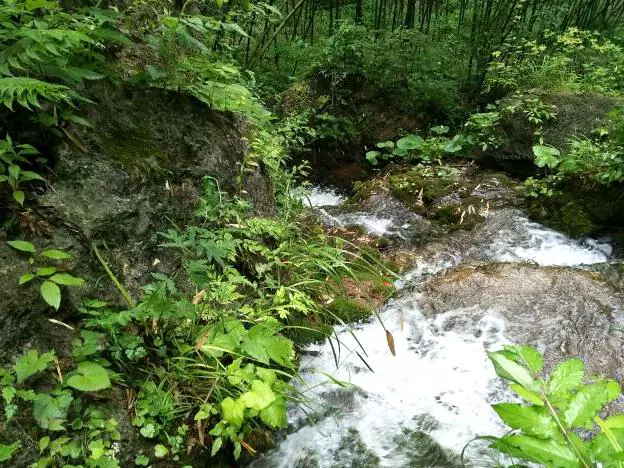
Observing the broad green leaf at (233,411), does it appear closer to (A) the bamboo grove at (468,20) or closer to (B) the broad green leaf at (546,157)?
(B) the broad green leaf at (546,157)

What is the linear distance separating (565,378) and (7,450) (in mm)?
1815

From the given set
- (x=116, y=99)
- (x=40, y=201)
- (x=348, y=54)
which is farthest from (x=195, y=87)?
(x=348, y=54)

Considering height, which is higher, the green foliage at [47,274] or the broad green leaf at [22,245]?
the broad green leaf at [22,245]

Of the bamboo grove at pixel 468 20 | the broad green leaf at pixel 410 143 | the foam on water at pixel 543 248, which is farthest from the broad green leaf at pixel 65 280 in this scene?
the broad green leaf at pixel 410 143

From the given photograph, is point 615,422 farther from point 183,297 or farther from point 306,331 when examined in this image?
point 306,331

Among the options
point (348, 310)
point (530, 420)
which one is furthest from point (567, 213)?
point (530, 420)

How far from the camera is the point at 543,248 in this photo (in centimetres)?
487

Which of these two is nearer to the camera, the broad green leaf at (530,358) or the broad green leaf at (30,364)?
the broad green leaf at (530,358)

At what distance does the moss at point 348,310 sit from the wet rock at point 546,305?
54 cm

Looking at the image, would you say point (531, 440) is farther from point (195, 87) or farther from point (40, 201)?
point (195, 87)

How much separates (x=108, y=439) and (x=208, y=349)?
567mm

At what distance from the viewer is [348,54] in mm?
7676

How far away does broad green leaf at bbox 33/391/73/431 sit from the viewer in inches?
66.6

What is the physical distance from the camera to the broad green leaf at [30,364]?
1.71 meters
